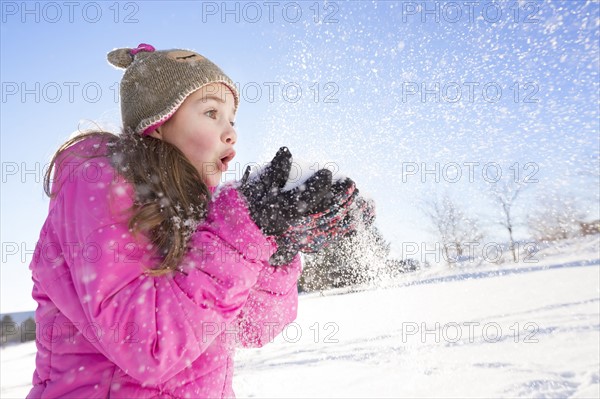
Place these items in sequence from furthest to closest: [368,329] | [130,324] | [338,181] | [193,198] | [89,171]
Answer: [368,329] < [193,198] < [338,181] < [89,171] < [130,324]

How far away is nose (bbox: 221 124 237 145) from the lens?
1.68 metres

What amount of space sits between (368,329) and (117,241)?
6327 millimetres

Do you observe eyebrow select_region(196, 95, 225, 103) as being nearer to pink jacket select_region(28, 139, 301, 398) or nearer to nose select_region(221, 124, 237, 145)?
nose select_region(221, 124, 237, 145)

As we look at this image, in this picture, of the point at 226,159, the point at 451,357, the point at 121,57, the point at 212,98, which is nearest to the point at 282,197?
the point at 226,159

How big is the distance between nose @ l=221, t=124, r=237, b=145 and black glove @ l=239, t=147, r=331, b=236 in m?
0.39

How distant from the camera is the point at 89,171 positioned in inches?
49.8

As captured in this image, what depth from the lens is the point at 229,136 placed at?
1677 mm

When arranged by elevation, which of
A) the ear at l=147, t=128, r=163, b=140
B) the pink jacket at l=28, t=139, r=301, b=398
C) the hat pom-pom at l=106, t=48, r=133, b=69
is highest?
the hat pom-pom at l=106, t=48, r=133, b=69

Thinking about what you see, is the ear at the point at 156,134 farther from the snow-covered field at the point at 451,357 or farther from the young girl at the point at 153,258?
the snow-covered field at the point at 451,357

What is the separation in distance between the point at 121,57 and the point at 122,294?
1362 millimetres

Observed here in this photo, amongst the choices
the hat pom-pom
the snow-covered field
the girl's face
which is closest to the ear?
the girl's face

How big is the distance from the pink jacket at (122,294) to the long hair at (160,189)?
3cm

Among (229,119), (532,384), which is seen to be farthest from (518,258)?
(229,119)

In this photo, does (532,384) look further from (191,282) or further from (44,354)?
(44,354)
